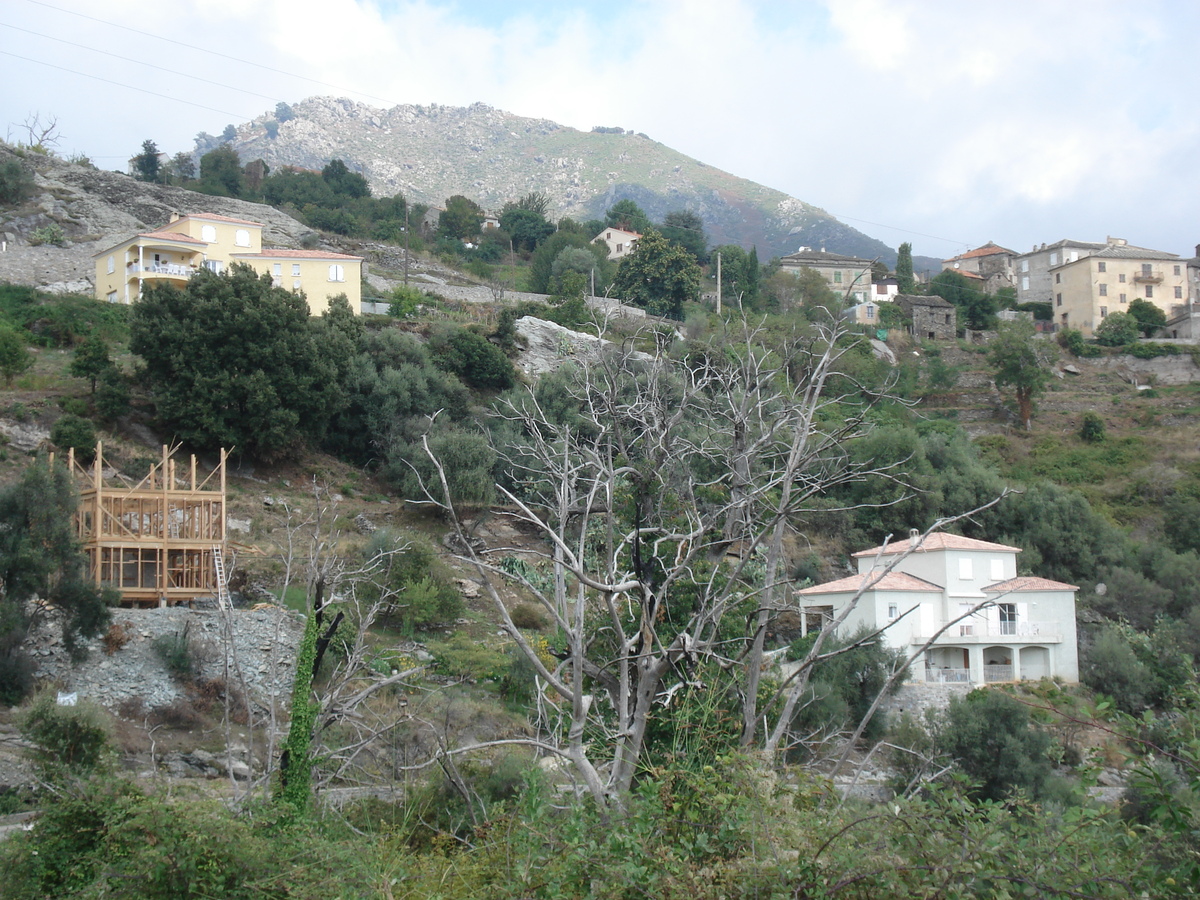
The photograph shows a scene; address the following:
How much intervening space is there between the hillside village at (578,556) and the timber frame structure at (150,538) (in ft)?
0.41

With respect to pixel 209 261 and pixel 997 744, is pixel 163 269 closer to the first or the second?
pixel 209 261

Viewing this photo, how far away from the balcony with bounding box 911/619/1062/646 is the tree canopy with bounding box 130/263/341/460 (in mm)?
19654

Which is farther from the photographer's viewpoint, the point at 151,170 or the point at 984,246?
the point at 984,246

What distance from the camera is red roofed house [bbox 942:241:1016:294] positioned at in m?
69.8

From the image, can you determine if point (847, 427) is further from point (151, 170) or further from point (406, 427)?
point (151, 170)

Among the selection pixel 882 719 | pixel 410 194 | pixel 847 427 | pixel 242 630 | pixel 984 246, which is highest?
pixel 410 194

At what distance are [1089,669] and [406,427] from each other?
21.9 m

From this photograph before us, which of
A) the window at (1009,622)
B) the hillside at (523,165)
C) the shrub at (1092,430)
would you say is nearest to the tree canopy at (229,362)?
the window at (1009,622)

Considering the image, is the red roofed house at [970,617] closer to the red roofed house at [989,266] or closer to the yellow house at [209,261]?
the yellow house at [209,261]

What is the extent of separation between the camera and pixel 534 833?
14.3ft

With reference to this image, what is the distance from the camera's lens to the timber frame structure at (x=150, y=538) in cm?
1908

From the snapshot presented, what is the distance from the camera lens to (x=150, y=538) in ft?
64.5

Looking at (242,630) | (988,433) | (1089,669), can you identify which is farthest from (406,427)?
(988,433)

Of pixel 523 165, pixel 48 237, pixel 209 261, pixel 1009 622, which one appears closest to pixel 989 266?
pixel 1009 622
